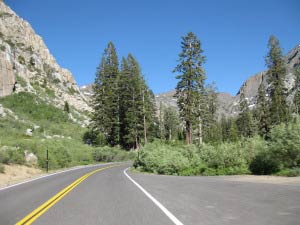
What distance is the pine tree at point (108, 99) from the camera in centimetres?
6731

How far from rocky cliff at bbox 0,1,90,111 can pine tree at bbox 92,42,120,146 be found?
42.5 feet

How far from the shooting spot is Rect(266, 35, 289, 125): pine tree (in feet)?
181

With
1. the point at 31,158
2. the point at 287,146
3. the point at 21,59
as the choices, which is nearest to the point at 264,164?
the point at 287,146

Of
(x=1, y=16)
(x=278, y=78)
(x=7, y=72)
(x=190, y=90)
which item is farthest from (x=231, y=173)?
(x=1, y=16)

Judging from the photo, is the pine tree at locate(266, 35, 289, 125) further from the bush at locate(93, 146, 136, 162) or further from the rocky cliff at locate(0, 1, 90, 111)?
the rocky cliff at locate(0, 1, 90, 111)

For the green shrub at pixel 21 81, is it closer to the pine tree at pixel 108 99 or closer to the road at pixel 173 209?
the pine tree at pixel 108 99

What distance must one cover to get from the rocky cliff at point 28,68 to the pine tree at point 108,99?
12.9 meters

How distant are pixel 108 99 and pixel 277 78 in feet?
110

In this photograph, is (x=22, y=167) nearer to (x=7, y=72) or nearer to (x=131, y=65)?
(x=7, y=72)

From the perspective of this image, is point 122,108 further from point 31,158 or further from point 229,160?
point 229,160

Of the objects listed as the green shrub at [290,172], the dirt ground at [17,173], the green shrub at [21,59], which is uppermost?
the green shrub at [21,59]

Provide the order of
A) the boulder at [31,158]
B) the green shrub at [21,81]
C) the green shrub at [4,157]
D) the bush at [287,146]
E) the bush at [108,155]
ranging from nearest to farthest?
the bush at [287,146]
the green shrub at [4,157]
the boulder at [31,158]
the bush at [108,155]
the green shrub at [21,81]

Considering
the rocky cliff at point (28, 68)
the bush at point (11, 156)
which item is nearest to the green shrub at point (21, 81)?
the rocky cliff at point (28, 68)

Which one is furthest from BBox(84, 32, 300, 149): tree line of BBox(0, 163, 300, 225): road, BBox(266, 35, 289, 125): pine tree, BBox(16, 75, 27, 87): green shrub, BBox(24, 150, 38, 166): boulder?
BBox(0, 163, 300, 225): road
